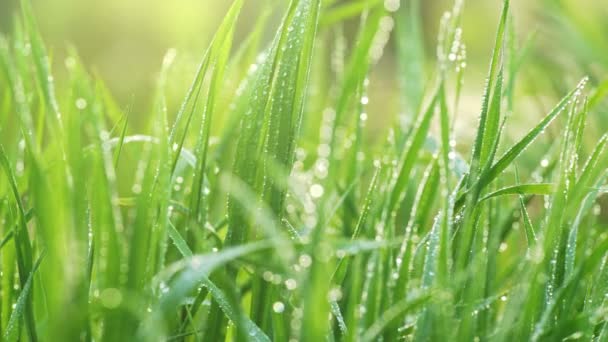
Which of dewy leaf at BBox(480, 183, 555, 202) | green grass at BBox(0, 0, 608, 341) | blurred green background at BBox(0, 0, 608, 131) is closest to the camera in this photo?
green grass at BBox(0, 0, 608, 341)

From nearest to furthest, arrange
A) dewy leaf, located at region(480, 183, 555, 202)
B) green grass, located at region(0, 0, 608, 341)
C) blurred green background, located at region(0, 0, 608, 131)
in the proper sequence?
green grass, located at region(0, 0, 608, 341)
dewy leaf, located at region(480, 183, 555, 202)
blurred green background, located at region(0, 0, 608, 131)

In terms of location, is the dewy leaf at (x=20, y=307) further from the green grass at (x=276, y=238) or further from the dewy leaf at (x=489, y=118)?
the dewy leaf at (x=489, y=118)

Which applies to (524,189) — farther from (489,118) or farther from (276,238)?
(276,238)

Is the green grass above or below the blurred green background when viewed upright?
below

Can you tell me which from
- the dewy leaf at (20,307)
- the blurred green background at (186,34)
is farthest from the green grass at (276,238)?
the blurred green background at (186,34)

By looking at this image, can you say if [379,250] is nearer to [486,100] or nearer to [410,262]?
[410,262]

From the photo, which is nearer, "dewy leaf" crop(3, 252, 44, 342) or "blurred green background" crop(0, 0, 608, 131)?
"dewy leaf" crop(3, 252, 44, 342)

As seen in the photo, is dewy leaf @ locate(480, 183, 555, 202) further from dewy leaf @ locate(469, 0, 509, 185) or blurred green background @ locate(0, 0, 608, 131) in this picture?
blurred green background @ locate(0, 0, 608, 131)

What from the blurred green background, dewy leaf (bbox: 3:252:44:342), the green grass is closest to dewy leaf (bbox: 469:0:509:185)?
the green grass

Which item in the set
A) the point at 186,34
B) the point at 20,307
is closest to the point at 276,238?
the point at 20,307
